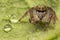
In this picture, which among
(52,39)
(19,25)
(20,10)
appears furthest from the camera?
(20,10)

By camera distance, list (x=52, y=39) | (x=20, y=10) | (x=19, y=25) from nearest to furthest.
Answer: (x=52, y=39) < (x=19, y=25) < (x=20, y=10)

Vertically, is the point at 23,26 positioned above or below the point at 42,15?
below

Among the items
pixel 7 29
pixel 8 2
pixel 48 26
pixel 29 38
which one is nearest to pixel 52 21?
pixel 48 26

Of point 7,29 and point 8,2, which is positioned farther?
point 8,2

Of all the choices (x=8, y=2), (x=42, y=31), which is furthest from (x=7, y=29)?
(x=8, y=2)

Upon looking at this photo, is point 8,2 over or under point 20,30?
over

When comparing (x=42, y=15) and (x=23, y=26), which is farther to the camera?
(x=23, y=26)

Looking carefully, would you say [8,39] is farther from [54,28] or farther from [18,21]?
[54,28]

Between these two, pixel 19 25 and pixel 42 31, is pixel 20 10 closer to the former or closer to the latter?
pixel 19 25
